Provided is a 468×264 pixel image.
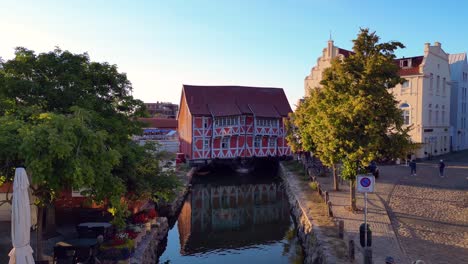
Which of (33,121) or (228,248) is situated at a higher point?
(33,121)

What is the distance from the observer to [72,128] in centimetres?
877

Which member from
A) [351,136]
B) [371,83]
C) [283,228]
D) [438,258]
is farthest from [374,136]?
[283,228]

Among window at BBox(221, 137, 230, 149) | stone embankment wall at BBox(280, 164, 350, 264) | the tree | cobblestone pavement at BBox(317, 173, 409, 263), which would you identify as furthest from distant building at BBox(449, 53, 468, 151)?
the tree

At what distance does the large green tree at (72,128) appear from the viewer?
844 cm

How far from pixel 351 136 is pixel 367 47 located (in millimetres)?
3728

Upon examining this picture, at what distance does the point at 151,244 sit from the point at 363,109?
30.8 feet

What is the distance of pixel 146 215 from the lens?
15.5 meters

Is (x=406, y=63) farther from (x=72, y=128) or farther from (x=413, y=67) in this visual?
(x=72, y=128)

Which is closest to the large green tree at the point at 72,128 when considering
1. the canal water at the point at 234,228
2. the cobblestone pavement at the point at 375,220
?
the canal water at the point at 234,228

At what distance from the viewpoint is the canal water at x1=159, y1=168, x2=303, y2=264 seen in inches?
599

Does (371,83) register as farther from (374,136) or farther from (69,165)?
(69,165)

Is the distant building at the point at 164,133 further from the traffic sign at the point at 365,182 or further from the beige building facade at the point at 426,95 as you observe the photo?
the traffic sign at the point at 365,182

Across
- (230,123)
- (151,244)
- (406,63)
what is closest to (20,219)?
(151,244)

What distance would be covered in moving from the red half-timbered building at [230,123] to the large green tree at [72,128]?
75.8 ft
